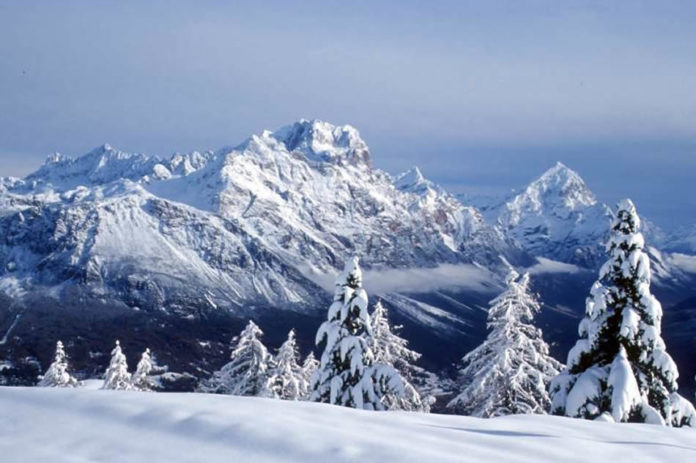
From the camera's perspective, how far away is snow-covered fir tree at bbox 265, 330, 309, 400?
34375 millimetres

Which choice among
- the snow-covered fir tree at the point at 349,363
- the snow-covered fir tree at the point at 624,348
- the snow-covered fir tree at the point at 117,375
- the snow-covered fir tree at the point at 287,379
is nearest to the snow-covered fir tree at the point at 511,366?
the snow-covered fir tree at the point at 349,363

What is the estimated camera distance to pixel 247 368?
38531mm

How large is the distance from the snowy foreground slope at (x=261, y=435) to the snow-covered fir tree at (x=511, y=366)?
14476mm

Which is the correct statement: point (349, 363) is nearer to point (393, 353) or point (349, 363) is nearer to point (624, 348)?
point (393, 353)

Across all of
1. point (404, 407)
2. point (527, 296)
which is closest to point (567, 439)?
point (527, 296)

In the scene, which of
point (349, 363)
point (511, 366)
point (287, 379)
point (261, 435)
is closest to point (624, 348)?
point (511, 366)

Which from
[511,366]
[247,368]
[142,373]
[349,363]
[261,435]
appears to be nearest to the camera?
[261,435]

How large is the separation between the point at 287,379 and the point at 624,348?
68.6 feet

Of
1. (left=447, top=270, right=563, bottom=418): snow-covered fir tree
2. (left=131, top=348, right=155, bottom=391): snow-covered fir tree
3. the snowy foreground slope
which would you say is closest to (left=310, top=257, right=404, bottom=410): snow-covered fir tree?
(left=447, top=270, right=563, bottom=418): snow-covered fir tree

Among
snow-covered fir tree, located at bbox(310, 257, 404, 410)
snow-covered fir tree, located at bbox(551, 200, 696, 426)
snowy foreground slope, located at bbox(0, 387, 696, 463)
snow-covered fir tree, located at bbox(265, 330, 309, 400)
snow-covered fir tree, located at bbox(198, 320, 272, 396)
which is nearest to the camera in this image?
snowy foreground slope, located at bbox(0, 387, 696, 463)

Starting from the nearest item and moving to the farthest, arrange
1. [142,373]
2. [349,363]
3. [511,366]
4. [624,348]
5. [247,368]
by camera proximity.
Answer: [624,348], [349,363], [511,366], [247,368], [142,373]

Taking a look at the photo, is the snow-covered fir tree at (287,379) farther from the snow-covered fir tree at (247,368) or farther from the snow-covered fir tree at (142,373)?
the snow-covered fir tree at (142,373)

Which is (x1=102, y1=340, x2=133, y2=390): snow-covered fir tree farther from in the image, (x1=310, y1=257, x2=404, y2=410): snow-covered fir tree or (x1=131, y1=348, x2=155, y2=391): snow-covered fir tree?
(x1=310, y1=257, x2=404, y2=410): snow-covered fir tree

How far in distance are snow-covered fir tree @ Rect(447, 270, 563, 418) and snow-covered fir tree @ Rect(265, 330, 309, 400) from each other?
33.4ft
